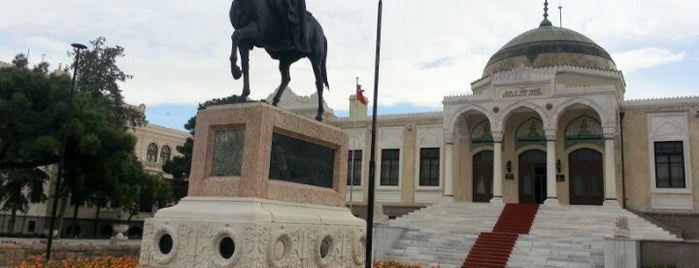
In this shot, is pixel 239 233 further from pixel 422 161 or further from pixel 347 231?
pixel 422 161

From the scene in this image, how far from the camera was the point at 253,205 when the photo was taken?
739 centimetres

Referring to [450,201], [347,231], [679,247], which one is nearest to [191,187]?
[347,231]

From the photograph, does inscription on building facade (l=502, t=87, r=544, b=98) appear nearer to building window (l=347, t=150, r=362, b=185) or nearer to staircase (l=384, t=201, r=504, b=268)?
staircase (l=384, t=201, r=504, b=268)

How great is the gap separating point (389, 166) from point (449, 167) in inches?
156

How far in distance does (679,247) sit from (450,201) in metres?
11.9

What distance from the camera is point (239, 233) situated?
7.13 m

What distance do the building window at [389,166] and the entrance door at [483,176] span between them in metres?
4.03

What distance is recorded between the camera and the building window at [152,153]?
45.5 meters

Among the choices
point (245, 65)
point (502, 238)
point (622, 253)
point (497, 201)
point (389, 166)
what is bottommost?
point (622, 253)

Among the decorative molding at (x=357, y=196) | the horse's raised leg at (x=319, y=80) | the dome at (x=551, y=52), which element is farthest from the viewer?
the decorative molding at (x=357, y=196)

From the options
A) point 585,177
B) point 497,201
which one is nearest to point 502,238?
point 497,201

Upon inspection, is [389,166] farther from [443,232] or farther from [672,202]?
[672,202]

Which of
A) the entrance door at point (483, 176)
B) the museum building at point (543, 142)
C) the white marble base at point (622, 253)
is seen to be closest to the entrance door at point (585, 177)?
the museum building at point (543, 142)

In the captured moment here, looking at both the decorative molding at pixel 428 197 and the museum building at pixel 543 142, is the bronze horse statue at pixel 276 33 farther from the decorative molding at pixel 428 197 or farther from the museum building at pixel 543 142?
the decorative molding at pixel 428 197
